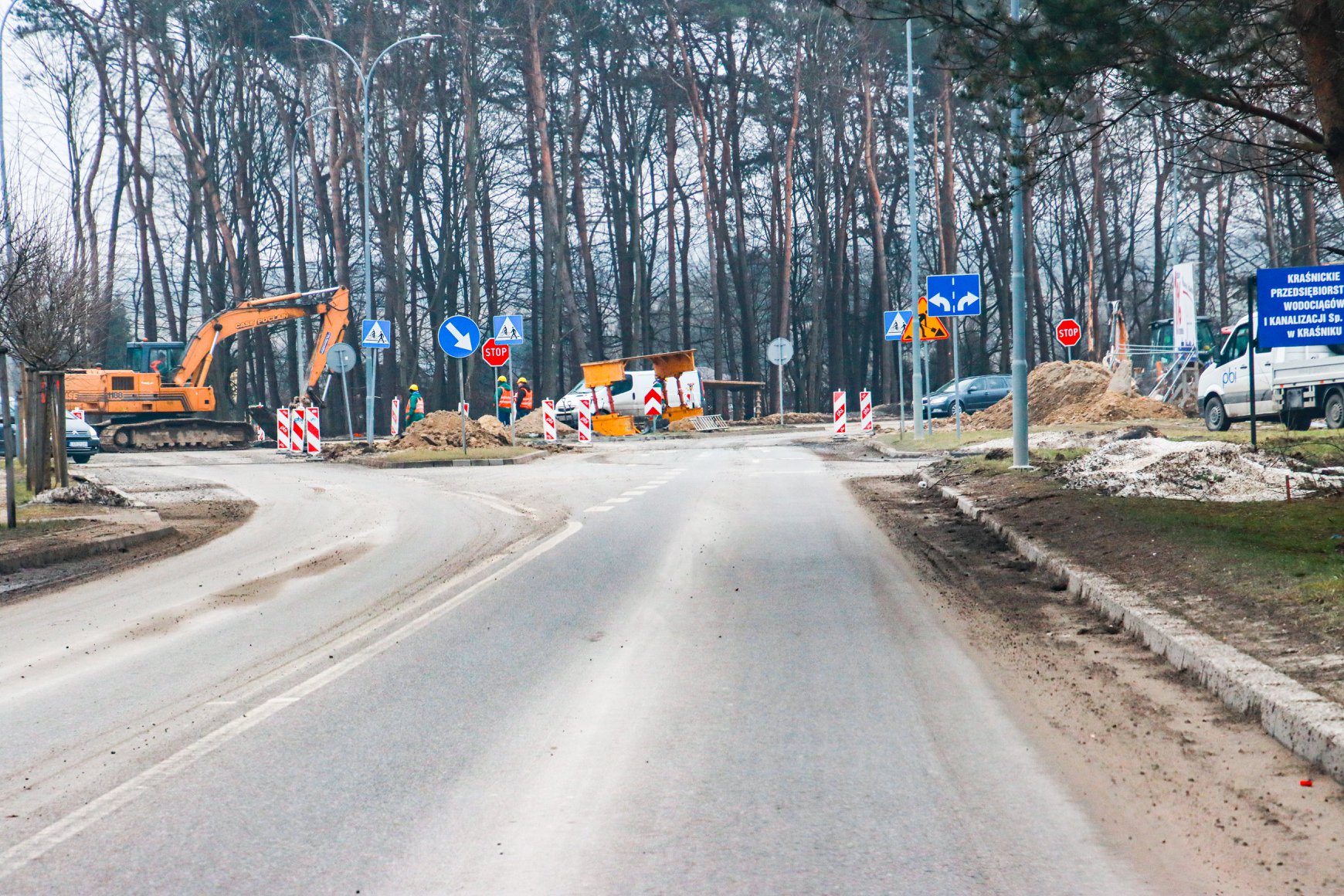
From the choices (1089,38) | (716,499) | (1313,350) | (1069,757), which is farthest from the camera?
(1313,350)

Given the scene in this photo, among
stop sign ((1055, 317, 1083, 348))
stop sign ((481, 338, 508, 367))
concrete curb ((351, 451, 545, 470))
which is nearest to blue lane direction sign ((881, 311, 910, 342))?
stop sign ((1055, 317, 1083, 348))

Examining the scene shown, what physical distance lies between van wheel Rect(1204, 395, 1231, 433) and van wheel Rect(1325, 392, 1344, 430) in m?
3.22

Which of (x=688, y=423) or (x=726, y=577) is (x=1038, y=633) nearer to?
(x=726, y=577)

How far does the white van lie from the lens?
141 feet

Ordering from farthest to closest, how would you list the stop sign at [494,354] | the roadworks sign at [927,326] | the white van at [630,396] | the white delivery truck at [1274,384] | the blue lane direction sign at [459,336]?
the white van at [630,396], the stop sign at [494,354], the blue lane direction sign at [459,336], the roadworks sign at [927,326], the white delivery truck at [1274,384]

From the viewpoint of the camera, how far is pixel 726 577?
1036 cm

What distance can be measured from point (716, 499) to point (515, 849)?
13.3 m

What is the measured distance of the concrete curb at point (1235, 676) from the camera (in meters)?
4.94

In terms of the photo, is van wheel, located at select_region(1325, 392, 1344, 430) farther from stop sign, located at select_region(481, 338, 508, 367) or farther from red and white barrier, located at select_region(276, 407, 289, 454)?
red and white barrier, located at select_region(276, 407, 289, 454)

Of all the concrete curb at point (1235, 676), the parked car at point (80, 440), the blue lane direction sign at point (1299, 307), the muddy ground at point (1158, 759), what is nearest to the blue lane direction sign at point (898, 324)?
the blue lane direction sign at point (1299, 307)

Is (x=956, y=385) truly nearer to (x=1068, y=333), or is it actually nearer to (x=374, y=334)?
(x=1068, y=333)

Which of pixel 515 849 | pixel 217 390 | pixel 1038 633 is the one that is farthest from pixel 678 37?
pixel 515 849

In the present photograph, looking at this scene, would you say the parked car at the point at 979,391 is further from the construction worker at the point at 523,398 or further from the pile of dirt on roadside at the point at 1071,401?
the construction worker at the point at 523,398

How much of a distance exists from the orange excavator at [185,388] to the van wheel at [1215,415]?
22534mm
